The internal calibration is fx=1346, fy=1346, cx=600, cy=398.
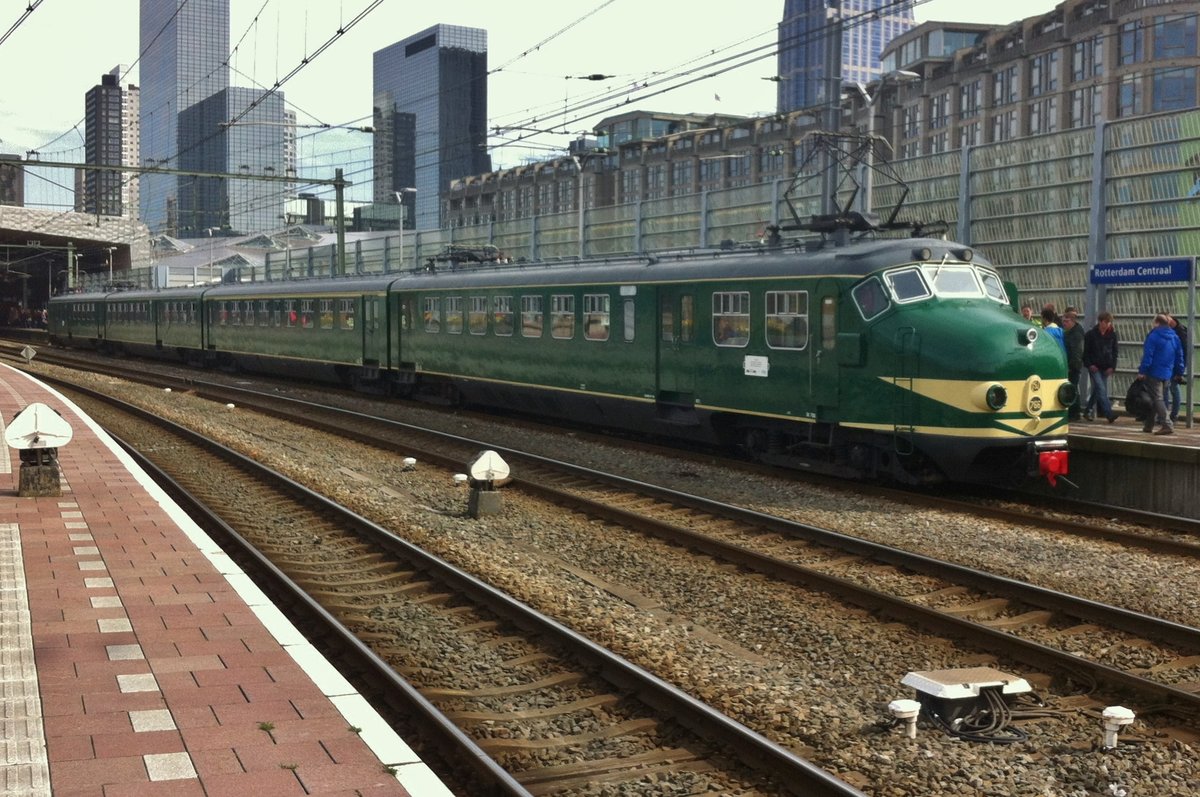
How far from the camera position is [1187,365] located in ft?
58.4

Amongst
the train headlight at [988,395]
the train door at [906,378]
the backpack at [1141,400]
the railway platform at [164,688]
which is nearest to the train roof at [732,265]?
the train door at [906,378]

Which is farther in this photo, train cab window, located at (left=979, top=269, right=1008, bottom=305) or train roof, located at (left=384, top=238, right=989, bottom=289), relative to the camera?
train cab window, located at (left=979, top=269, right=1008, bottom=305)

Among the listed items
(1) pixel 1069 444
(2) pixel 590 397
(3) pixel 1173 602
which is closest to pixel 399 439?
(2) pixel 590 397

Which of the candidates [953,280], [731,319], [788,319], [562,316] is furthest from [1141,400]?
[562,316]

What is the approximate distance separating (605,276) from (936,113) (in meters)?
86.6

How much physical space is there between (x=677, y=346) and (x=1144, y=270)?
20.5 ft

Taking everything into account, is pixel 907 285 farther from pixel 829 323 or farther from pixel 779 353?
pixel 779 353

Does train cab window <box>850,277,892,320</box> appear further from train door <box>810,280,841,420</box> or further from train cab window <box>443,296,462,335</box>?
train cab window <box>443,296,462,335</box>

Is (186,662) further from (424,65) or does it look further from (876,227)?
(424,65)

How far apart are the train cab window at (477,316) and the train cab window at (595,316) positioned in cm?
394

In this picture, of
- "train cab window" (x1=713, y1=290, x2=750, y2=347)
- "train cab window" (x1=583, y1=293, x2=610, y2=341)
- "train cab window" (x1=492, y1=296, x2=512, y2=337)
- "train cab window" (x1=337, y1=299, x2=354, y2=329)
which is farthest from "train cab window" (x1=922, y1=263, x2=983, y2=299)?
"train cab window" (x1=337, y1=299, x2=354, y2=329)

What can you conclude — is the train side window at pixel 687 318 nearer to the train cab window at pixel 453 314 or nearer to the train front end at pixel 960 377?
the train front end at pixel 960 377

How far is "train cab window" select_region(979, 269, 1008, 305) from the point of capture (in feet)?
52.3

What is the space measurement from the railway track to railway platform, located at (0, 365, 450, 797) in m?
0.55
